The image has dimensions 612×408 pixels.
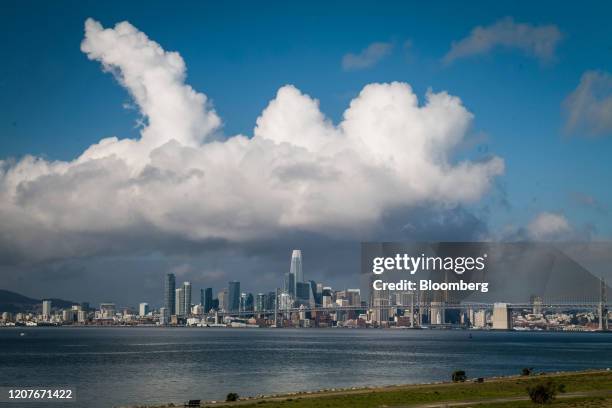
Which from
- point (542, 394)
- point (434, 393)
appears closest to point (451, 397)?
point (434, 393)

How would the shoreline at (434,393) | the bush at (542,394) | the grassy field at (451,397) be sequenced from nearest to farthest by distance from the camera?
the bush at (542,394), the grassy field at (451,397), the shoreline at (434,393)

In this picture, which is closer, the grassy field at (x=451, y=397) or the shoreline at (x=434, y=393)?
the grassy field at (x=451, y=397)

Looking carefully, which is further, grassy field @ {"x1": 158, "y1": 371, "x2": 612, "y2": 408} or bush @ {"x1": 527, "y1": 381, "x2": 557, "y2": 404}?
grassy field @ {"x1": 158, "y1": 371, "x2": 612, "y2": 408}

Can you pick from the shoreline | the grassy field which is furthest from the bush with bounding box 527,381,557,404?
the shoreline

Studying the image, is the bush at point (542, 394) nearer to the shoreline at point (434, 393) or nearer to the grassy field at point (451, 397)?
the grassy field at point (451, 397)

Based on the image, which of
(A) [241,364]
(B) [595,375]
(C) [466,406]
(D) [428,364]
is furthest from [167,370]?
(C) [466,406]

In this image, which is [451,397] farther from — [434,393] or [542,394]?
[542,394]

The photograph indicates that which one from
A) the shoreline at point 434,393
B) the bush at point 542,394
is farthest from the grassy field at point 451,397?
the bush at point 542,394

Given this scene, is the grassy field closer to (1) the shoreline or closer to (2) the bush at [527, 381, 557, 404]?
(1) the shoreline

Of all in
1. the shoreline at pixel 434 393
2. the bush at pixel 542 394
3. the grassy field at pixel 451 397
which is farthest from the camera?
the shoreline at pixel 434 393

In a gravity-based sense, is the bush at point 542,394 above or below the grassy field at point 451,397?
above
